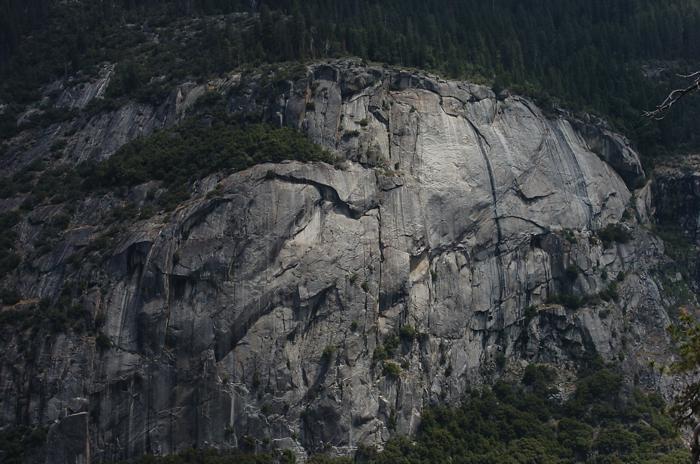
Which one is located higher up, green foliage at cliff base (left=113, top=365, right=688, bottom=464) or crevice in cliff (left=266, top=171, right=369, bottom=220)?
crevice in cliff (left=266, top=171, right=369, bottom=220)

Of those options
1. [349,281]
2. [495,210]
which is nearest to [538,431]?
[349,281]

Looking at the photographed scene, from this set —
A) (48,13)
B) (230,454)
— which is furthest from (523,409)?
(48,13)

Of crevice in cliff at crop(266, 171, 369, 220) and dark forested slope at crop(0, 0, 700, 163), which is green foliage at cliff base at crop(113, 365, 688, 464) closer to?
crevice in cliff at crop(266, 171, 369, 220)

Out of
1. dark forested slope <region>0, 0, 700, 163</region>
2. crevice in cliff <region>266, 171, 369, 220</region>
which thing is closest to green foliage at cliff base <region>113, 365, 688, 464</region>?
crevice in cliff <region>266, 171, 369, 220</region>

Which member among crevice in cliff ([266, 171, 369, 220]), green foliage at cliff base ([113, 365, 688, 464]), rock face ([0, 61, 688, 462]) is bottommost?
green foliage at cliff base ([113, 365, 688, 464])

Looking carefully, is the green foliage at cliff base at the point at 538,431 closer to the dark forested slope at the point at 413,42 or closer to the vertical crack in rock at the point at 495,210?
the vertical crack in rock at the point at 495,210

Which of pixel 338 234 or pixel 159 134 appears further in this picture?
pixel 159 134

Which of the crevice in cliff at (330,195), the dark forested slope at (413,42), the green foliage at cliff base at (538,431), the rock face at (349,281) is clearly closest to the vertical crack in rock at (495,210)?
the rock face at (349,281)

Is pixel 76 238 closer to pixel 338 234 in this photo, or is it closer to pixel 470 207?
pixel 338 234
